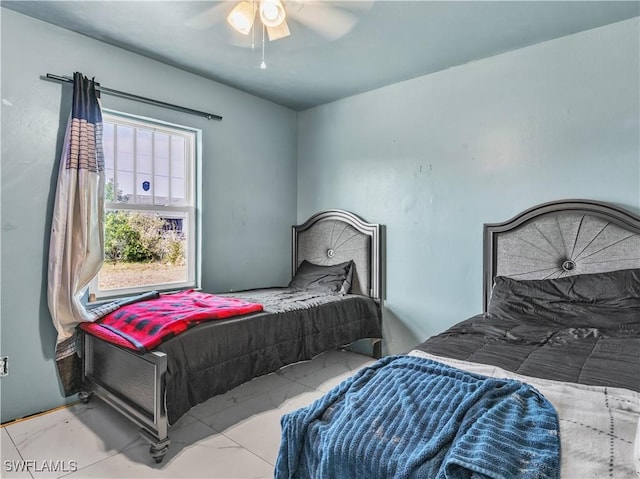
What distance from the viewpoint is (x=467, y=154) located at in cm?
314

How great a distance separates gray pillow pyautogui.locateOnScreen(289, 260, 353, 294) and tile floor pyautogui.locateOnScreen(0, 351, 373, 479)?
1.00 metres

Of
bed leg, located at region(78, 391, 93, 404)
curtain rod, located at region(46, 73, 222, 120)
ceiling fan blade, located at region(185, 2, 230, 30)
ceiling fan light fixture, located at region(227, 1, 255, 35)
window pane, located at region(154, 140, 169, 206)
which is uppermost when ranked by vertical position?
ceiling fan blade, located at region(185, 2, 230, 30)

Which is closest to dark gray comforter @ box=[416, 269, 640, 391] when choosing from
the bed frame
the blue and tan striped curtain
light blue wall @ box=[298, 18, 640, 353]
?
light blue wall @ box=[298, 18, 640, 353]

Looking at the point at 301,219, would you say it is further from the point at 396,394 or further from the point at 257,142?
the point at 396,394

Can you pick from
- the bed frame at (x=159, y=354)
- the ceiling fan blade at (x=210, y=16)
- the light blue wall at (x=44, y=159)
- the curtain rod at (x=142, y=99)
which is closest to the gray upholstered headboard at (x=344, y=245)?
the bed frame at (x=159, y=354)

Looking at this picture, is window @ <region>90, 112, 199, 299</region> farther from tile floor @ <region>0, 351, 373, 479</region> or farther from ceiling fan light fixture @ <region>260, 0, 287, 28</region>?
ceiling fan light fixture @ <region>260, 0, 287, 28</region>

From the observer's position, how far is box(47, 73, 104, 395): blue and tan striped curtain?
98.0 inches

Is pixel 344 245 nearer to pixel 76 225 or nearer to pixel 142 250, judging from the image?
pixel 142 250

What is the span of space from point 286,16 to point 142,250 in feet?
6.72

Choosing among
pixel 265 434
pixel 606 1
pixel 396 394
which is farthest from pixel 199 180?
pixel 606 1

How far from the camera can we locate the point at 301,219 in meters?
4.28

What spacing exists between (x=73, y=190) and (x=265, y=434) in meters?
1.93

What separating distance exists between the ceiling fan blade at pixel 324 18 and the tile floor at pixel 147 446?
8.22 feet

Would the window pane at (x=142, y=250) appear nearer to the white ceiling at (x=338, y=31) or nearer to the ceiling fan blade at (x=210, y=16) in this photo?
the white ceiling at (x=338, y=31)
